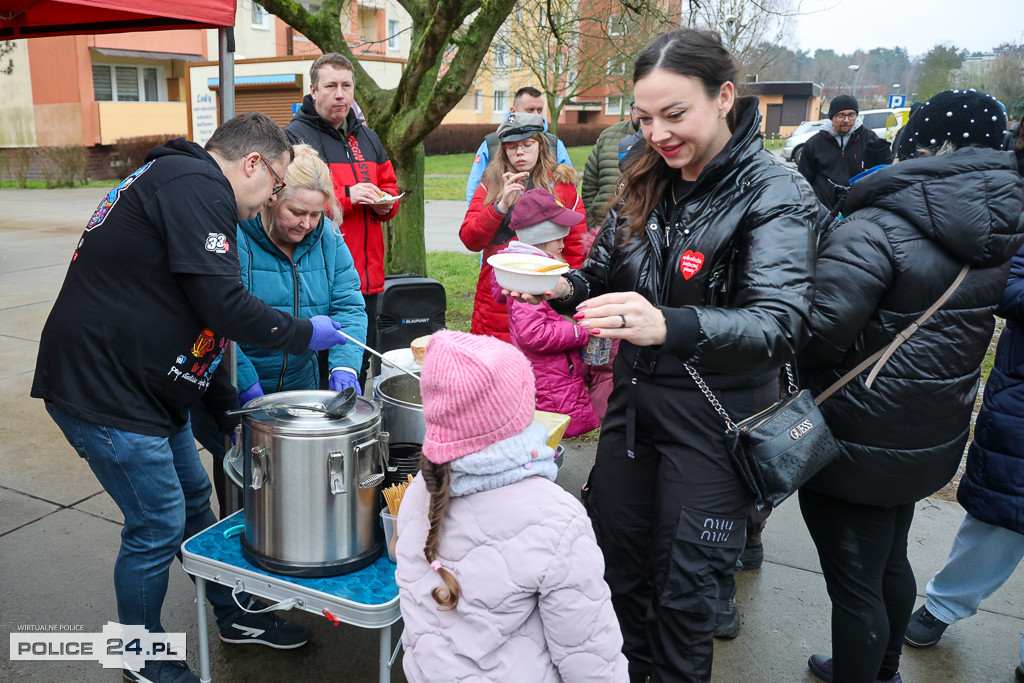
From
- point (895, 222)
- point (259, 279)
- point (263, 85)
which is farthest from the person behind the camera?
point (263, 85)

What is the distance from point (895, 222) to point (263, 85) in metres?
15.9

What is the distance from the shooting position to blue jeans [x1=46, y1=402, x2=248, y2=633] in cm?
233

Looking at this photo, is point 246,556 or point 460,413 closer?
point 460,413

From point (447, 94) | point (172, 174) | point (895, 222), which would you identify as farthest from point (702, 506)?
point (447, 94)

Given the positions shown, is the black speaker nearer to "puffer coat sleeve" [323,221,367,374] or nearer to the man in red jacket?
the man in red jacket

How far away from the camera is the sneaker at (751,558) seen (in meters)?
3.58

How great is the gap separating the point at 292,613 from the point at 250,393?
37.3 inches

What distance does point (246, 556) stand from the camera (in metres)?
2.45

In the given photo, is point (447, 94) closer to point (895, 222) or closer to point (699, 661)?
point (895, 222)

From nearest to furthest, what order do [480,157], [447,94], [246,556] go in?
[246,556] → [480,157] → [447,94]

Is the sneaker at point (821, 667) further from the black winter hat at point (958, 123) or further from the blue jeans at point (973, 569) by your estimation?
the black winter hat at point (958, 123)

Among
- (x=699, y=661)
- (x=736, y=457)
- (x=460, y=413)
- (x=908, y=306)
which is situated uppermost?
(x=908, y=306)

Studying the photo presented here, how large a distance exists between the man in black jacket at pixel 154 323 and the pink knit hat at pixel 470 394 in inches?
36.5

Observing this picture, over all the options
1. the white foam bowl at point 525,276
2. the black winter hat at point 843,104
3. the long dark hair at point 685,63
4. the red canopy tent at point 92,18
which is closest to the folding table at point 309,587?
the white foam bowl at point 525,276
